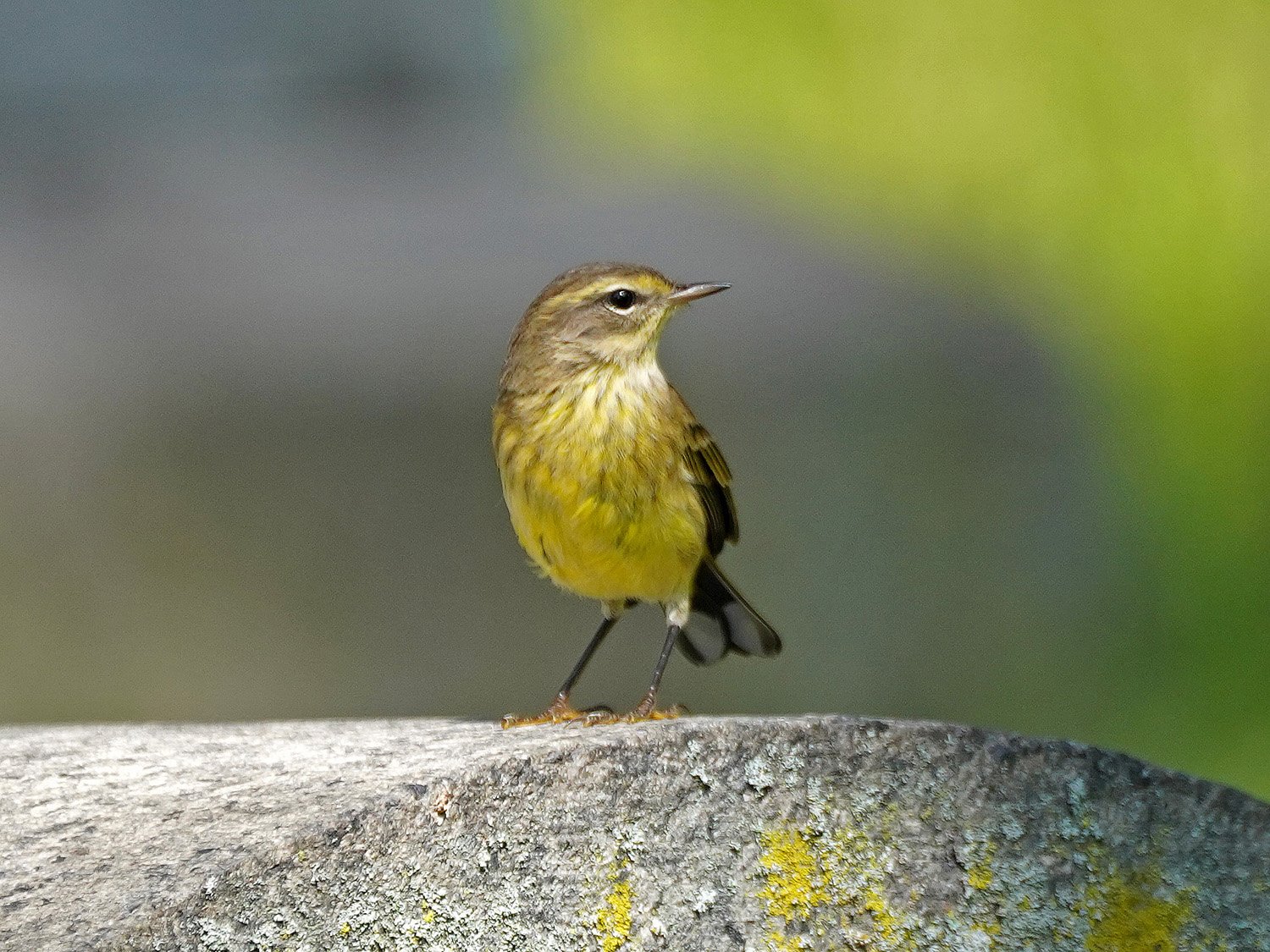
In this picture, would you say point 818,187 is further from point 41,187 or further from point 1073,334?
point 41,187

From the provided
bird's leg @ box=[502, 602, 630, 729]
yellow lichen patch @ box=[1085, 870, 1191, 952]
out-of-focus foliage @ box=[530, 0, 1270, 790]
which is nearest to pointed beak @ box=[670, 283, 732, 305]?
bird's leg @ box=[502, 602, 630, 729]

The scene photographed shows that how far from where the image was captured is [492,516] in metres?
6.65

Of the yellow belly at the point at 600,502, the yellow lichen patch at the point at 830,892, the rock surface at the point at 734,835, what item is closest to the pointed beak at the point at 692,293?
the yellow belly at the point at 600,502

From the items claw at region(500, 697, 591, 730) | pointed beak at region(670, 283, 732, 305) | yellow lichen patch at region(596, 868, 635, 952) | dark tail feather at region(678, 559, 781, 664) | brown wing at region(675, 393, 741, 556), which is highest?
pointed beak at region(670, 283, 732, 305)

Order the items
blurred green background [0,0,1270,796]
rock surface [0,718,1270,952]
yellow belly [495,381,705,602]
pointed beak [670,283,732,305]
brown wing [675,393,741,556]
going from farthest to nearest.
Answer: blurred green background [0,0,1270,796]
pointed beak [670,283,732,305]
brown wing [675,393,741,556]
yellow belly [495,381,705,602]
rock surface [0,718,1270,952]

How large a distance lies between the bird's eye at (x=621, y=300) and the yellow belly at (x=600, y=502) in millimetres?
344

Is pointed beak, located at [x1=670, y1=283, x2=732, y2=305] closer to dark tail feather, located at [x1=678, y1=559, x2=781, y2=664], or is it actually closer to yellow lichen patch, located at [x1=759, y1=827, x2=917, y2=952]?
dark tail feather, located at [x1=678, y1=559, x2=781, y2=664]

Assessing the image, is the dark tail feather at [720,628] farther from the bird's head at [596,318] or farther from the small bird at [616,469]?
the bird's head at [596,318]

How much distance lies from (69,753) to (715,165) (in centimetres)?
525

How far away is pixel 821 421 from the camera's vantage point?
23.1ft

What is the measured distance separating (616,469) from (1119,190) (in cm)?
384

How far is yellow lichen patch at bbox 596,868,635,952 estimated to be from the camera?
7.75 ft

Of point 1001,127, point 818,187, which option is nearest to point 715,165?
point 818,187

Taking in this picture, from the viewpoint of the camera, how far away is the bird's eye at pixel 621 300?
409 centimetres
